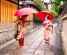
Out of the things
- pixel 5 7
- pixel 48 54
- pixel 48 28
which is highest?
pixel 5 7

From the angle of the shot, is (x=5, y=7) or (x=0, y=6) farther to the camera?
(x=5, y=7)

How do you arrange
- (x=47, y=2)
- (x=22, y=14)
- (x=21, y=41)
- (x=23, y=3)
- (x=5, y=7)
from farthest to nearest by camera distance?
1. (x=47, y=2)
2. (x=23, y=3)
3. (x=5, y=7)
4. (x=21, y=41)
5. (x=22, y=14)

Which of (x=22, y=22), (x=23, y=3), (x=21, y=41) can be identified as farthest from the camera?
(x=23, y=3)

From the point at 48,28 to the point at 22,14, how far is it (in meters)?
6.87

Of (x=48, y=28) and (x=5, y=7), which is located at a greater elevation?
(x=5, y=7)

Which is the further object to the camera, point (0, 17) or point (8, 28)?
point (8, 28)

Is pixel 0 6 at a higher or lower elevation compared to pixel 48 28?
higher

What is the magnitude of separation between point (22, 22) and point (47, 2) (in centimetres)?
3037

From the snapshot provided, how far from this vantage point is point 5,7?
25891mm

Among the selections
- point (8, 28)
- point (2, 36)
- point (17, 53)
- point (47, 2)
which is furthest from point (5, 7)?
point (47, 2)

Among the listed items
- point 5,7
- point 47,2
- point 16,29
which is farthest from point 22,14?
point 47,2

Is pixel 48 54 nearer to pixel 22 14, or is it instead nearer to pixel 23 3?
pixel 22 14

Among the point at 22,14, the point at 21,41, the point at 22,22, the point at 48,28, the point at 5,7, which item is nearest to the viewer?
the point at 22,14

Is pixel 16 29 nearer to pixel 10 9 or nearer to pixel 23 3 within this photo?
pixel 10 9
